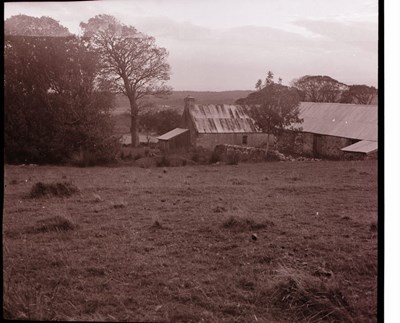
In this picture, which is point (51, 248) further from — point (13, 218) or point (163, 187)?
point (163, 187)

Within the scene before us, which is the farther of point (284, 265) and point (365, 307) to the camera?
point (284, 265)

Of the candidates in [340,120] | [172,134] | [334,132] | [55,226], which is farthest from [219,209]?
[55,226]

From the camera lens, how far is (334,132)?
5.02 metres

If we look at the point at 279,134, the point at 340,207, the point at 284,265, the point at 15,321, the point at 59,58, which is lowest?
the point at 15,321

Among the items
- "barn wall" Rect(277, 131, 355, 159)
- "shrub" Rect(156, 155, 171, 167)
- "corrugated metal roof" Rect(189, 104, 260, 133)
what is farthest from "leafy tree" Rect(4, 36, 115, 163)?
"barn wall" Rect(277, 131, 355, 159)

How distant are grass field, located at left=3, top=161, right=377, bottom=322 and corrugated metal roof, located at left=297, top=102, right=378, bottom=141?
1.12ft

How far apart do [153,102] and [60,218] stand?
1.81 metres

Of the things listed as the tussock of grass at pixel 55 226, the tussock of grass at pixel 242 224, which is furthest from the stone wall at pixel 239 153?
the tussock of grass at pixel 55 226

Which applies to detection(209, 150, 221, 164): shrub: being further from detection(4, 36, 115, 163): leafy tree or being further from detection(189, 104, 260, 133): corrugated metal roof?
detection(4, 36, 115, 163): leafy tree

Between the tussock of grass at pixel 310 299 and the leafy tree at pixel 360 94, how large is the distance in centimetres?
176

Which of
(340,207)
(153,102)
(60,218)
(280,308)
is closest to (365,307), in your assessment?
(280,308)

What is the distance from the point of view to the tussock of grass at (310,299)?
353 cm

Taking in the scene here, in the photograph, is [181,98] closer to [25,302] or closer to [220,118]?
[220,118]

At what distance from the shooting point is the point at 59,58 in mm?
5199
